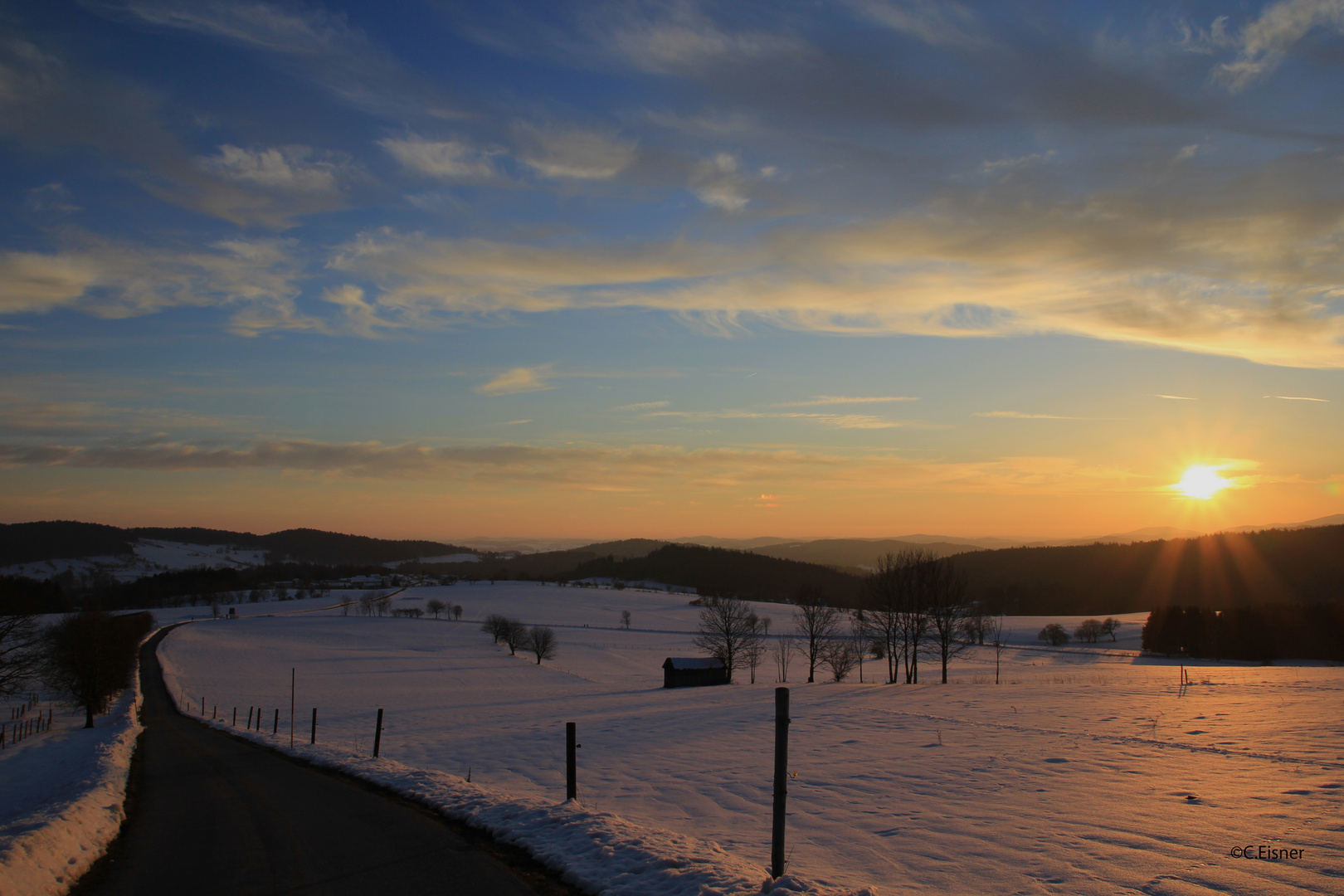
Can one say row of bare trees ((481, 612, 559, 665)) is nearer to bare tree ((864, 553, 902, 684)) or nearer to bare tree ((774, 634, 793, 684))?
bare tree ((774, 634, 793, 684))

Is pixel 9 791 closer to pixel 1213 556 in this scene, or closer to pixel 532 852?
pixel 532 852

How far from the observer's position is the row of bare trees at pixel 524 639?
258ft

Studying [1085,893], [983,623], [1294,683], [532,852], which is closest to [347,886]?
[532,852]

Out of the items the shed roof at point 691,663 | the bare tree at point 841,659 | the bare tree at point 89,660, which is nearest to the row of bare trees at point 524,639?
the shed roof at point 691,663

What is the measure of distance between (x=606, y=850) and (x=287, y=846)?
4130 mm

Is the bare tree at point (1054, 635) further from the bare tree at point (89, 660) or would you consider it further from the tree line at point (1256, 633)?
the bare tree at point (89, 660)

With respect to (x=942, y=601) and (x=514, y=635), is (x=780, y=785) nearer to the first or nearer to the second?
(x=942, y=601)

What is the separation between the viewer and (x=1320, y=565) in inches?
4449

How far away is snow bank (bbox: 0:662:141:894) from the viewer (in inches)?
287

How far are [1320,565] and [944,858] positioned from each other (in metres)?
146

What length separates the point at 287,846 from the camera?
28.1 ft

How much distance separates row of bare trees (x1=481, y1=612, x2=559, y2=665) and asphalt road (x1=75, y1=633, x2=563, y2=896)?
204ft

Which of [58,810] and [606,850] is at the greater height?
[606,850]

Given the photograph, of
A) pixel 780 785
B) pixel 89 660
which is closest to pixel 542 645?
pixel 89 660
